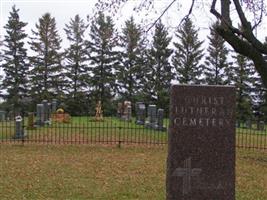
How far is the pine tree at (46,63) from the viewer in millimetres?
53250

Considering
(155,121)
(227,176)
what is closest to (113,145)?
(155,121)

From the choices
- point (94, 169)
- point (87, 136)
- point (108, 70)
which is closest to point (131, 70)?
point (108, 70)

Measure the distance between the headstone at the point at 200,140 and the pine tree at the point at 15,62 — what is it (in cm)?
4847

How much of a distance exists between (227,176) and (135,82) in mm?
48591

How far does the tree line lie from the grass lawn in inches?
1430

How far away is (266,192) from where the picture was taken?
406 inches

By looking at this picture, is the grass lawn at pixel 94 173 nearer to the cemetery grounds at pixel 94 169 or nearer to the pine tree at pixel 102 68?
the cemetery grounds at pixel 94 169

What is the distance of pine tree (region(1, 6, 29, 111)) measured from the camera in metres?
53.8

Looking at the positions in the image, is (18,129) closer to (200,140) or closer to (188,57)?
(200,140)

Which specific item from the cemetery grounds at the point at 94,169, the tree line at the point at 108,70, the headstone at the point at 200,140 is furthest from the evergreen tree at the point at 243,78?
the headstone at the point at 200,140

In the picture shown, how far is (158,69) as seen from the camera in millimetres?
54875

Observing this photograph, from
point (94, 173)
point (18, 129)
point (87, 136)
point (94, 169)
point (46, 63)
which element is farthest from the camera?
point (46, 63)

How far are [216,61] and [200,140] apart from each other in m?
49.4

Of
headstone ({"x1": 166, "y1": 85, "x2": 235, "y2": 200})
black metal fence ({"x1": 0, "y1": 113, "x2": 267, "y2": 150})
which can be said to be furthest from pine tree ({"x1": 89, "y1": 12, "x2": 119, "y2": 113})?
headstone ({"x1": 166, "y1": 85, "x2": 235, "y2": 200})
